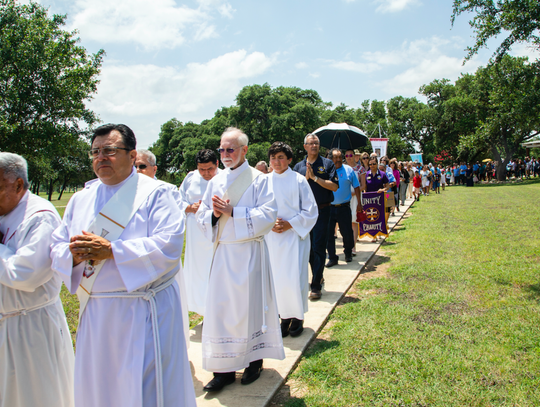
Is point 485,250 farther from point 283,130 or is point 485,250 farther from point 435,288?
point 283,130

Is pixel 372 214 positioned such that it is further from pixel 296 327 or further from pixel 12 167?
pixel 12 167

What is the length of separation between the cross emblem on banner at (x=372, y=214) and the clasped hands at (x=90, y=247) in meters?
8.50

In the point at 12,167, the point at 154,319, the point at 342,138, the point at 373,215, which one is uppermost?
the point at 342,138

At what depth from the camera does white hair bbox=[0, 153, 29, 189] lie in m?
2.54

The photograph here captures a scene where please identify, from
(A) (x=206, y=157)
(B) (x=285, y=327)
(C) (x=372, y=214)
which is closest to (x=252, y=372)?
(B) (x=285, y=327)

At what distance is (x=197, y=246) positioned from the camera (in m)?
5.32

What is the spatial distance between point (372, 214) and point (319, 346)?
20.5 ft

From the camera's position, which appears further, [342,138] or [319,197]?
[342,138]

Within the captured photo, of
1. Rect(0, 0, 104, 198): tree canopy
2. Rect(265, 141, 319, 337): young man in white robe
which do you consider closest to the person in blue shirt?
Rect(265, 141, 319, 337): young man in white robe

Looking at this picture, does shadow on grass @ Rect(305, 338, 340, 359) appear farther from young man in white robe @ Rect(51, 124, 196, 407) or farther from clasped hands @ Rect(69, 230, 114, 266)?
clasped hands @ Rect(69, 230, 114, 266)

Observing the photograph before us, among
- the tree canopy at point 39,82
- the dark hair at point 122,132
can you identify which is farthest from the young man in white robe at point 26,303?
the tree canopy at point 39,82

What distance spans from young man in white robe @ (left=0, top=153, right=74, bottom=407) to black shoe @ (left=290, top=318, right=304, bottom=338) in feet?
8.06

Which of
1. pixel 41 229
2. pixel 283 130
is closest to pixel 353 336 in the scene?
pixel 41 229

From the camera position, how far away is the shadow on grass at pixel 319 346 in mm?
4113
